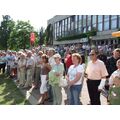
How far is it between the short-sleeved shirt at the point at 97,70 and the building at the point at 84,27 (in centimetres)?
2747

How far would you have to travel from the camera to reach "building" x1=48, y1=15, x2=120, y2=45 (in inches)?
1641

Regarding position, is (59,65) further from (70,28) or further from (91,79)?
(70,28)

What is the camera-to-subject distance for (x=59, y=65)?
32.0ft

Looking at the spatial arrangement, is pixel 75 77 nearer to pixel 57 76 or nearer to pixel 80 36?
pixel 57 76

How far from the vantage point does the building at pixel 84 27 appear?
4168 cm

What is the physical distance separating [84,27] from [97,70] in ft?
147

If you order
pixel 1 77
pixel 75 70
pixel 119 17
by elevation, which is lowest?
pixel 1 77

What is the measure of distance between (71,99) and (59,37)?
5754cm

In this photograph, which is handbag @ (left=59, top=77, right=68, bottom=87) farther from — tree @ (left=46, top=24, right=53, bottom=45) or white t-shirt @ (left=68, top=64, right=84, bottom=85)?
tree @ (left=46, top=24, right=53, bottom=45)

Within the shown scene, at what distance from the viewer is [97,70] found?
9.00 metres

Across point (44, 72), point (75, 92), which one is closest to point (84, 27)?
point (44, 72)

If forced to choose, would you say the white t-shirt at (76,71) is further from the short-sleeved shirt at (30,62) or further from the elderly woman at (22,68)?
the elderly woman at (22,68)

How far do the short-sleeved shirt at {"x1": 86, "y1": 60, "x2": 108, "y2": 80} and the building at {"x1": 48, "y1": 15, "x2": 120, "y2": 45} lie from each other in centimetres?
2747
